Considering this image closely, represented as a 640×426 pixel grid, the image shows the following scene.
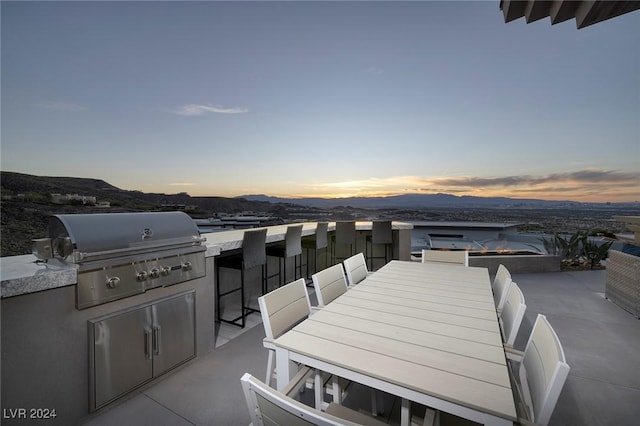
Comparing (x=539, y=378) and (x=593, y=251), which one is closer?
(x=539, y=378)

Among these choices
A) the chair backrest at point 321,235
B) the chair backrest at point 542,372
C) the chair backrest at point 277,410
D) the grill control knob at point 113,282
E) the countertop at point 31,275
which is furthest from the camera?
the chair backrest at point 321,235

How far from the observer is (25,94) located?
280cm

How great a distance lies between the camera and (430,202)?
712 cm

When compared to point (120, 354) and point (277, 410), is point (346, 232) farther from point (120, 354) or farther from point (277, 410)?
point (277, 410)

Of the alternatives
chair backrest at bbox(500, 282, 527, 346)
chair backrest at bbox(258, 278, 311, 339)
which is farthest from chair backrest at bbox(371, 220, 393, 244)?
chair backrest at bbox(258, 278, 311, 339)

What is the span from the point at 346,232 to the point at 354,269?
2185mm

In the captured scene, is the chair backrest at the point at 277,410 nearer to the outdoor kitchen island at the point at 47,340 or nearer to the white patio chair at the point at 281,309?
the white patio chair at the point at 281,309

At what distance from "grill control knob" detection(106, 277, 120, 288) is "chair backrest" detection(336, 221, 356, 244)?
3.25 meters

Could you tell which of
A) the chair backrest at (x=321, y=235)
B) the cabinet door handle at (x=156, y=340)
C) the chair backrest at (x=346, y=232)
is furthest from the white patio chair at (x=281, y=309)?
the chair backrest at (x=346, y=232)

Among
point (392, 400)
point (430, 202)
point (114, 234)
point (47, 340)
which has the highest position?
point (430, 202)

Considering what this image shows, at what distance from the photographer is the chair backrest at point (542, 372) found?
0.76 metres

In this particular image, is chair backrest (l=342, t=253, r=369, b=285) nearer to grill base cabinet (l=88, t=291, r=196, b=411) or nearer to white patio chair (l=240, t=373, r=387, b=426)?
grill base cabinet (l=88, t=291, r=196, b=411)

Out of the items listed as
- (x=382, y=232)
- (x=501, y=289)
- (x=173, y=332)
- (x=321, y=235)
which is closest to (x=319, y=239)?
(x=321, y=235)

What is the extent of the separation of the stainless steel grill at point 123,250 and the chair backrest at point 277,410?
4.78ft
